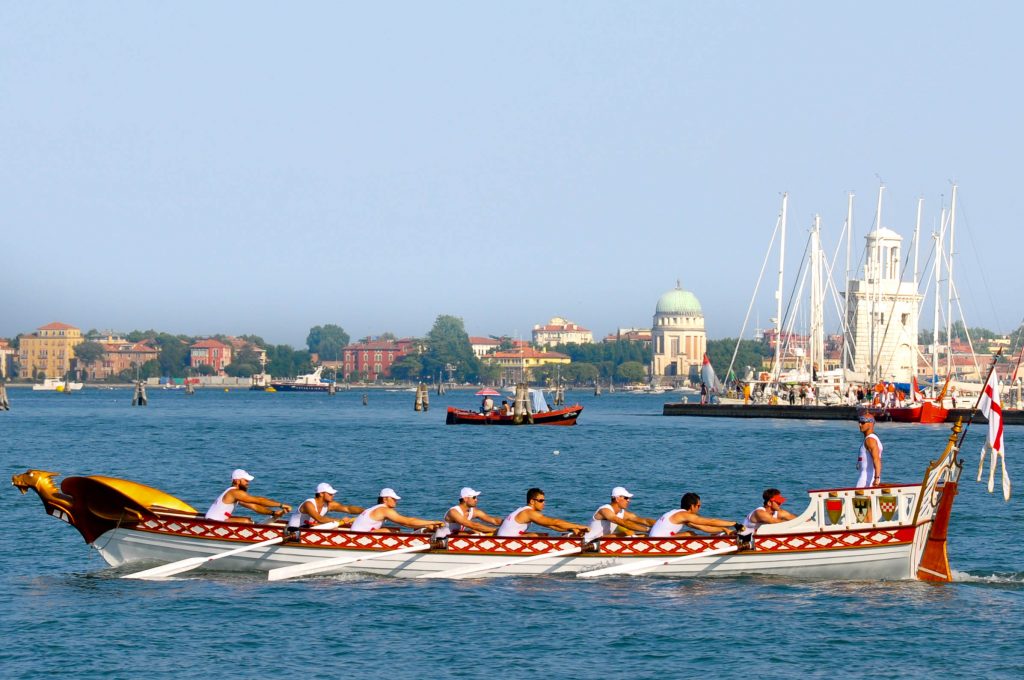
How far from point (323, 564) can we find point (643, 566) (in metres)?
5.96

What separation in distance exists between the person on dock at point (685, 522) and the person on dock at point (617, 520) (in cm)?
27

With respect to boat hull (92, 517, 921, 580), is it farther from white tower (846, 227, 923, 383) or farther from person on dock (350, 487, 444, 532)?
white tower (846, 227, 923, 383)

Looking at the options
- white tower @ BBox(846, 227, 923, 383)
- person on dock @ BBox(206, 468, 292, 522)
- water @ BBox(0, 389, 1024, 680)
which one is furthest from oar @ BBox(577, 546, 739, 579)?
white tower @ BBox(846, 227, 923, 383)

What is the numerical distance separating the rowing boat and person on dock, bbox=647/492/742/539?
0.67 ft

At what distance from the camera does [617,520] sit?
27719 mm

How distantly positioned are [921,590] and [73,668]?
15.0 metres

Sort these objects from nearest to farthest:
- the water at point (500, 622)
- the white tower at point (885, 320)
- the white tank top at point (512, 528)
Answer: the water at point (500, 622), the white tank top at point (512, 528), the white tower at point (885, 320)

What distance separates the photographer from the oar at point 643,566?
27703 mm

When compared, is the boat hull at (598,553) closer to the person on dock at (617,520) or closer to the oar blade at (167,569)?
the person on dock at (617,520)

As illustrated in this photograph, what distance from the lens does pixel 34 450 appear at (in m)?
76.4

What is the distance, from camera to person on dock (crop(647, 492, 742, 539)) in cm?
2745

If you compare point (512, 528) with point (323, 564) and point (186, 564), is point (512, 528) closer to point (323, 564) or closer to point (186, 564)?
point (323, 564)

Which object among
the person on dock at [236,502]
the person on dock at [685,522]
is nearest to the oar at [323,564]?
the person on dock at [236,502]

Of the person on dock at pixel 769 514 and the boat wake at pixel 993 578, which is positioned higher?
the person on dock at pixel 769 514
